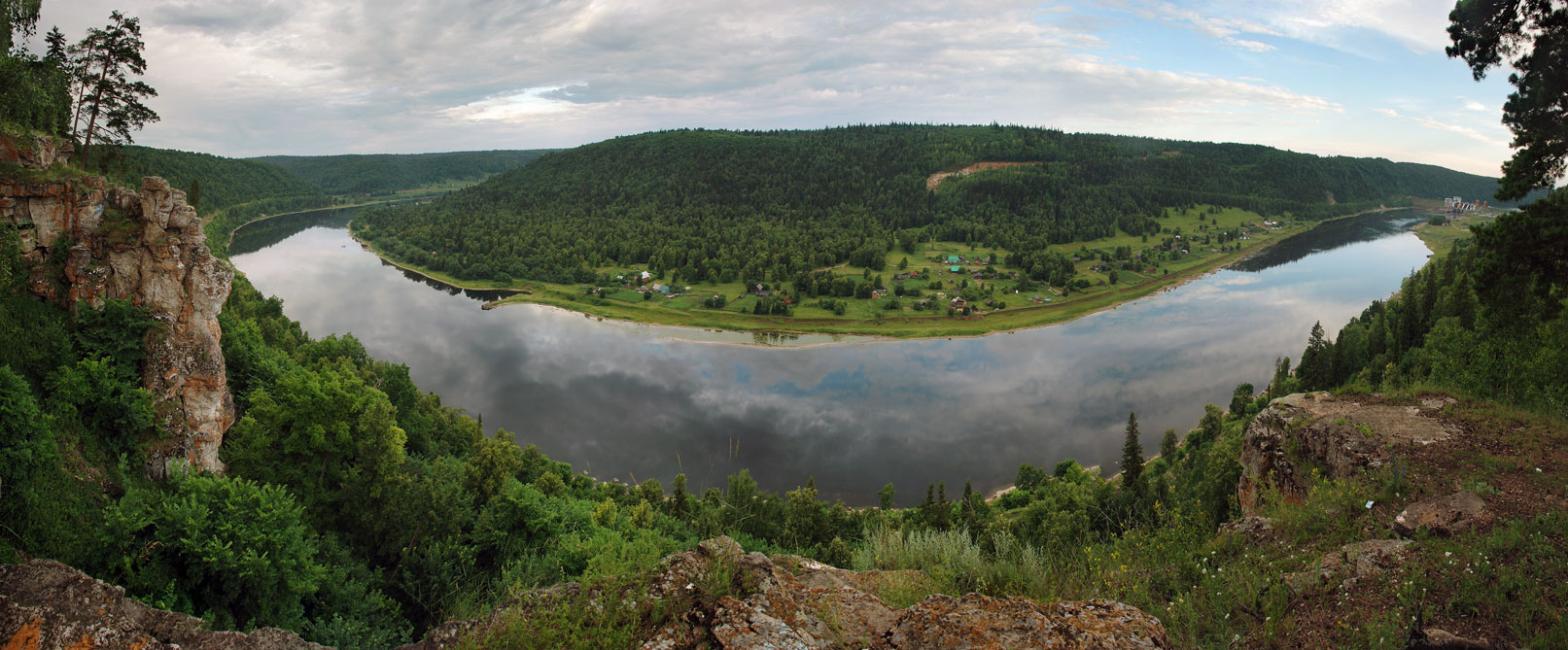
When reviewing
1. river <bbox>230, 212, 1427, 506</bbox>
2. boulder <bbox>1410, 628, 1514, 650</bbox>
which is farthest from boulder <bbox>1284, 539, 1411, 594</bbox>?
river <bbox>230, 212, 1427, 506</bbox>

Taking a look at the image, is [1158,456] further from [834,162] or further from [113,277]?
[834,162]

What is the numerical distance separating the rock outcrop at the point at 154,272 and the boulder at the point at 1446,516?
784 inches

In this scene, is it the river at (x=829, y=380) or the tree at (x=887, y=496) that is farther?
the river at (x=829, y=380)

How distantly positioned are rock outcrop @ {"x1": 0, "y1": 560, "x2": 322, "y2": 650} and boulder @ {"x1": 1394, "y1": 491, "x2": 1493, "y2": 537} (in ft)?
34.6

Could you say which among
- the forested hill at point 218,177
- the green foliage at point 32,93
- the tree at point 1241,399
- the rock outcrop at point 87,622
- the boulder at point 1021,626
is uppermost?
the forested hill at point 218,177

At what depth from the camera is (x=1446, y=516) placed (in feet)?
21.8

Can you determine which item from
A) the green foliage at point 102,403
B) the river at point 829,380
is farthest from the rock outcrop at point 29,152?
the river at point 829,380

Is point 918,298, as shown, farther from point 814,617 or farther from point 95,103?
point 814,617

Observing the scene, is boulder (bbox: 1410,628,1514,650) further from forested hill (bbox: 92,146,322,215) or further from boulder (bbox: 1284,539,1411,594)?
forested hill (bbox: 92,146,322,215)

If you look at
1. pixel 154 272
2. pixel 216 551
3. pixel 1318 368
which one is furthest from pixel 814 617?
pixel 1318 368

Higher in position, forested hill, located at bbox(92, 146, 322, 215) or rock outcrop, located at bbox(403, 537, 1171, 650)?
forested hill, located at bbox(92, 146, 322, 215)

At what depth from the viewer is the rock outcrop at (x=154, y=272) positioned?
1279cm

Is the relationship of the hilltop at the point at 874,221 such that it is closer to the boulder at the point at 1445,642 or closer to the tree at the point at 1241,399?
the tree at the point at 1241,399

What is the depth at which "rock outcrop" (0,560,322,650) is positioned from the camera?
551cm
